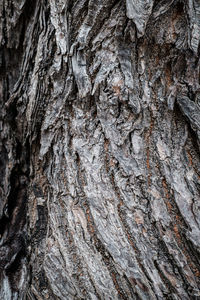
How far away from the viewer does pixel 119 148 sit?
994 mm

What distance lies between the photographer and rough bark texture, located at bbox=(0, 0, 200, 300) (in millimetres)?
941

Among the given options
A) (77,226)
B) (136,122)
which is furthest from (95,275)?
(136,122)

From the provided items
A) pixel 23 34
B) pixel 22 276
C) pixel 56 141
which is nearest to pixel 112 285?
pixel 22 276

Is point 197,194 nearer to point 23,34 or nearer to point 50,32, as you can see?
point 50,32

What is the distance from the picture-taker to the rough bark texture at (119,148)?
94 cm

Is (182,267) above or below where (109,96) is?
below

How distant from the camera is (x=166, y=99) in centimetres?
100

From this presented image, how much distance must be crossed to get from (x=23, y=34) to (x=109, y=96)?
61cm

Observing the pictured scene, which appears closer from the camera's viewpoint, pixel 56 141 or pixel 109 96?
pixel 109 96

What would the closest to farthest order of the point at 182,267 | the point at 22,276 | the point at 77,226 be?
the point at 182,267, the point at 77,226, the point at 22,276

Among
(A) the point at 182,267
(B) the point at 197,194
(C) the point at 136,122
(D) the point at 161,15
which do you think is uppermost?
(D) the point at 161,15

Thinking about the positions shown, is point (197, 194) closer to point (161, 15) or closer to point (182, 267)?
point (182, 267)

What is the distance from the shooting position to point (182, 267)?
35.9 inches

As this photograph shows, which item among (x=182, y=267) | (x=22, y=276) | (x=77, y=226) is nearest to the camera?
(x=182, y=267)
